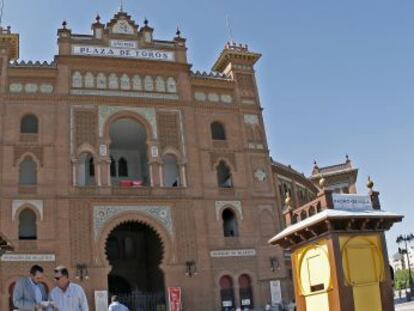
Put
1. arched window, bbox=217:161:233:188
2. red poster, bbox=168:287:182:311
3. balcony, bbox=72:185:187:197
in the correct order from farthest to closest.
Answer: arched window, bbox=217:161:233:188 < balcony, bbox=72:185:187:197 < red poster, bbox=168:287:182:311

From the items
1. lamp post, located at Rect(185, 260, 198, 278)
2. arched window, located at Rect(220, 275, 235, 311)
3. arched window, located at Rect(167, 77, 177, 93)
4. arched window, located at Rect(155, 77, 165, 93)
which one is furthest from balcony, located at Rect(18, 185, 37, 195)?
arched window, located at Rect(220, 275, 235, 311)

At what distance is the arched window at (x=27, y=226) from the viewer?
27766 millimetres

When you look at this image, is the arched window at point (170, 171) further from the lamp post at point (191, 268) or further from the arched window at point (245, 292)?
the arched window at point (245, 292)

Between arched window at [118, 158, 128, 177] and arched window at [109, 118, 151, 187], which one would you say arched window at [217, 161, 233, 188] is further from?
arched window at [118, 158, 128, 177]

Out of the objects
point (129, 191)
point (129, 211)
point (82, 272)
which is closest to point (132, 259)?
point (129, 211)

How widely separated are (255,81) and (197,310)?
13091 mm

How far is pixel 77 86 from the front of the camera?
29.9 meters

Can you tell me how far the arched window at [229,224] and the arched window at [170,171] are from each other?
3019mm

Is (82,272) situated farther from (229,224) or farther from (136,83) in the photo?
(136,83)

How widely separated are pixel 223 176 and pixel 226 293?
21.7ft

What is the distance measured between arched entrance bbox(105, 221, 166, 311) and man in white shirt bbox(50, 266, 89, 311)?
22.2 m

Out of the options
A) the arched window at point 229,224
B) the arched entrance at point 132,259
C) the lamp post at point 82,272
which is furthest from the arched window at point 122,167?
the lamp post at point 82,272

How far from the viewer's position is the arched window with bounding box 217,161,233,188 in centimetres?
3122

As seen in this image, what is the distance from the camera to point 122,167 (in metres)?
33.4
